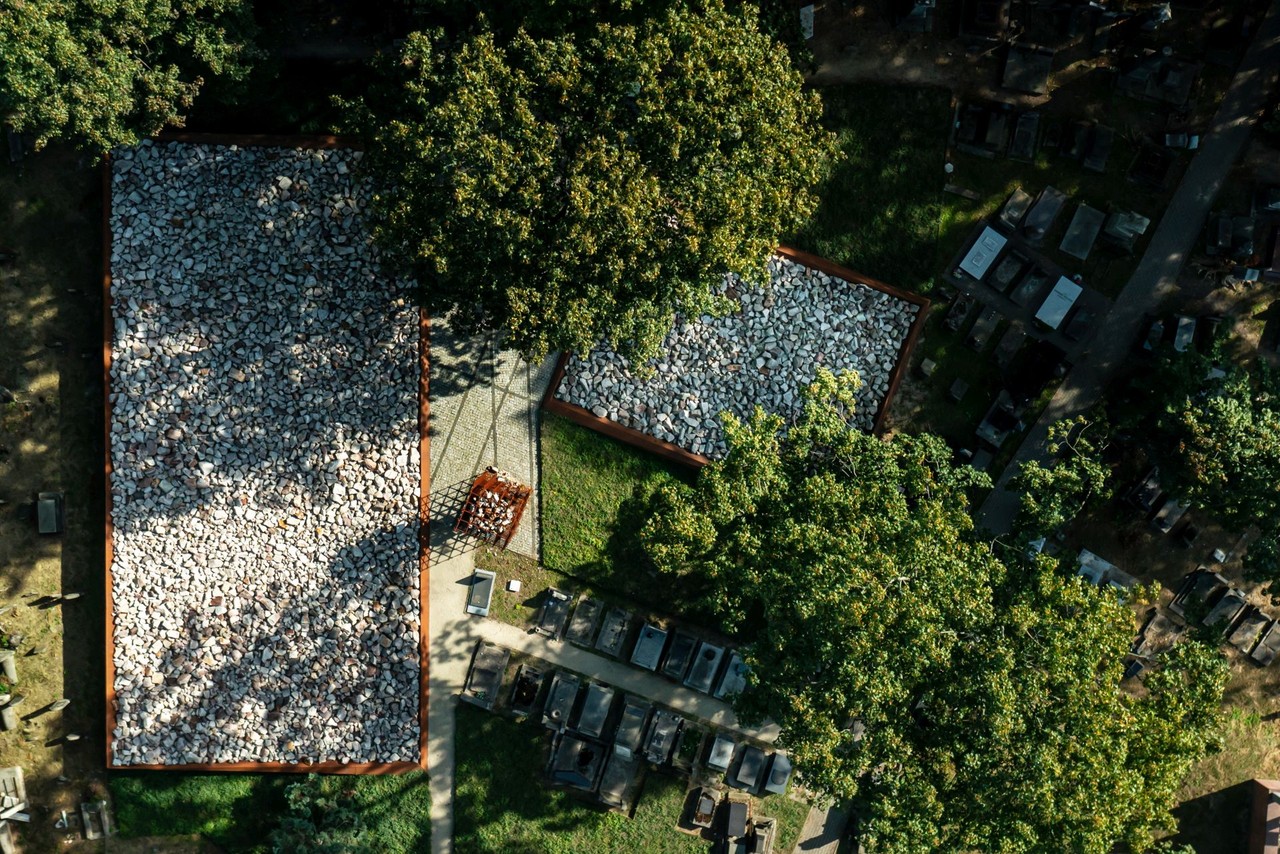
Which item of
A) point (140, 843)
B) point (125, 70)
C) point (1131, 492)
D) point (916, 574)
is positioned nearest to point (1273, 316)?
point (1131, 492)

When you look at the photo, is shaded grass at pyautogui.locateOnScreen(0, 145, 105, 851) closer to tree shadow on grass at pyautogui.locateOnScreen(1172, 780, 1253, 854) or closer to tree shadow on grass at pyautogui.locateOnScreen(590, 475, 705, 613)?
tree shadow on grass at pyautogui.locateOnScreen(590, 475, 705, 613)

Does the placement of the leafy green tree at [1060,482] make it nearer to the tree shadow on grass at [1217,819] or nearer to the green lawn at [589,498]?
the green lawn at [589,498]

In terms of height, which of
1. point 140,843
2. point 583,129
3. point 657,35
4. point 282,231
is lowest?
point 140,843

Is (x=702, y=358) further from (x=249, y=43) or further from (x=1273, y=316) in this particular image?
(x=1273, y=316)

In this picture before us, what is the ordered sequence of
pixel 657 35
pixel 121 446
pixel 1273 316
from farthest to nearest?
pixel 1273 316, pixel 121 446, pixel 657 35

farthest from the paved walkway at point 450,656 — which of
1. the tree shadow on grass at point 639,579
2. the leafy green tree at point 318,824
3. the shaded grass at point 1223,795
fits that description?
the shaded grass at point 1223,795

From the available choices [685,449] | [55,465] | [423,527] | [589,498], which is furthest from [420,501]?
[55,465]

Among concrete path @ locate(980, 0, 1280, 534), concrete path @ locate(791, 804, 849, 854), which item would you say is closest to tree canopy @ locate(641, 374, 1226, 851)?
concrete path @ locate(791, 804, 849, 854)

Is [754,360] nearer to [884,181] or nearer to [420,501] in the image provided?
[884,181]
